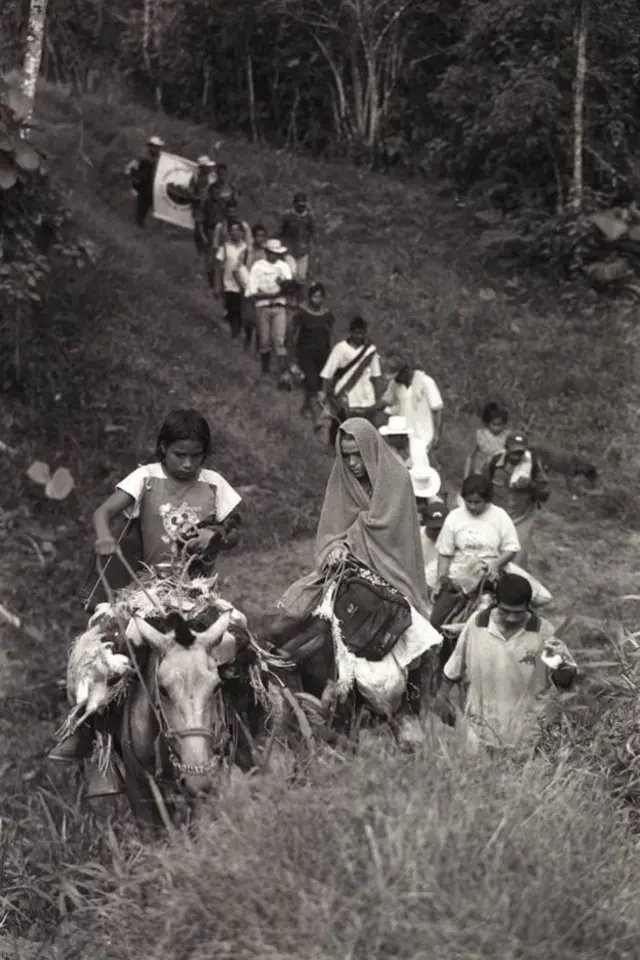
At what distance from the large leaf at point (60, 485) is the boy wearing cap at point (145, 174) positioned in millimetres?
9459

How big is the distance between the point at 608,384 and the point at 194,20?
48.0 ft

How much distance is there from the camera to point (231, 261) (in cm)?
1889

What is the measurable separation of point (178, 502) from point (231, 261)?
11.1 m

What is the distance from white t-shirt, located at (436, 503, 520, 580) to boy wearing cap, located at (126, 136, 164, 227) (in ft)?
46.0

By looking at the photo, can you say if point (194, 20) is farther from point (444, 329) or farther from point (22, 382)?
point (22, 382)

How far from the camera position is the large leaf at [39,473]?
1452 cm

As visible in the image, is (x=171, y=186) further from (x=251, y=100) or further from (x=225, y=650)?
(x=225, y=650)

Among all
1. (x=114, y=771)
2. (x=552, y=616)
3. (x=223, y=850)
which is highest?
(x=223, y=850)

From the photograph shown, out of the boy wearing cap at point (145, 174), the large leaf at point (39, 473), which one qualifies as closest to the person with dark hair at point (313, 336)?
the large leaf at point (39, 473)

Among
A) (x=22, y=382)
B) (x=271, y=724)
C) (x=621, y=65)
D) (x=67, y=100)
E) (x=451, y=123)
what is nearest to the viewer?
(x=271, y=724)

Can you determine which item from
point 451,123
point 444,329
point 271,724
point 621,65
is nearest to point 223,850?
point 271,724

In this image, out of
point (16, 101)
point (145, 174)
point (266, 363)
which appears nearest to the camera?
point (16, 101)

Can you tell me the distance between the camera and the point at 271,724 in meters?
7.25

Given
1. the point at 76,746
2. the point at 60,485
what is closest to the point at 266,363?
the point at 60,485
